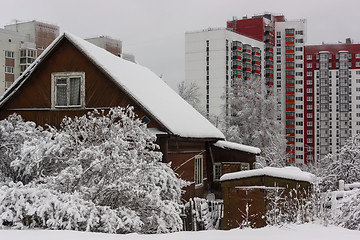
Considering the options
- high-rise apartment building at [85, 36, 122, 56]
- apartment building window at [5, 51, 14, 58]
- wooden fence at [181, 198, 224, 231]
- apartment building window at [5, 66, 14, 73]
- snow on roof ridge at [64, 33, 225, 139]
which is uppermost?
high-rise apartment building at [85, 36, 122, 56]

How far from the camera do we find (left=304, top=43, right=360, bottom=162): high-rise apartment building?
3979 inches

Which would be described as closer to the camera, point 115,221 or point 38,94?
point 115,221

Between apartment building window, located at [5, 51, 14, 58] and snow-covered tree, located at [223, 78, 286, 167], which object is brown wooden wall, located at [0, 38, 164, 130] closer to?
snow-covered tree, located at [223, 78, 286, 167]

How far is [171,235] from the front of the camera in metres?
7.44

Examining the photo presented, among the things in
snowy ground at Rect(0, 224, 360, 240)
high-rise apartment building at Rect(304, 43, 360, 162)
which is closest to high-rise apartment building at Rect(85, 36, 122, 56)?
high-rise apartment building at Rect(304, 43, 360, 162)

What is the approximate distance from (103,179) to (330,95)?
98.2 meters

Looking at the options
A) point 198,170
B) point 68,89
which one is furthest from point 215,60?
Answer: point 68,89

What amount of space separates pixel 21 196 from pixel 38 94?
39.2 ft

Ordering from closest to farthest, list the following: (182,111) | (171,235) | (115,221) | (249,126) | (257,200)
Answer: (171,235), (115,221), (257,200), (182,111), (249,126)

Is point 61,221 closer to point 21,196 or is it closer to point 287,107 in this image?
point 21,196

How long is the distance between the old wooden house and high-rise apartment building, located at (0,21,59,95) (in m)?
53.0

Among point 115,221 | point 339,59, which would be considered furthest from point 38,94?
point 339,59

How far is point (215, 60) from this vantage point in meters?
89.1

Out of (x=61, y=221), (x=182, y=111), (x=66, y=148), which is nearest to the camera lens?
(x=61, y=221)
